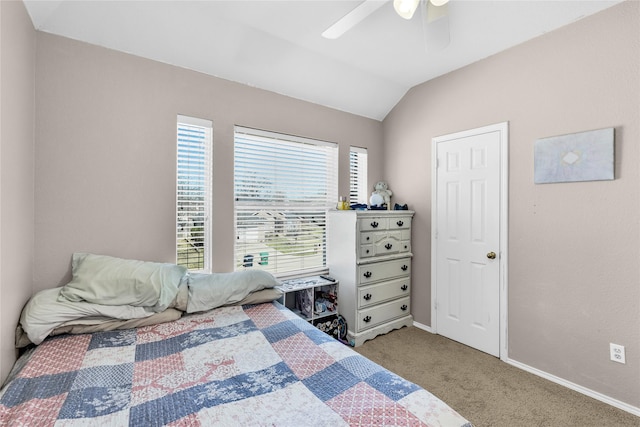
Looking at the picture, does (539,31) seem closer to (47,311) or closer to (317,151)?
(317,151)

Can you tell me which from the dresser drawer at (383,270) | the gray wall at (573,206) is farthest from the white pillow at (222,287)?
the gray wall at (573,206)

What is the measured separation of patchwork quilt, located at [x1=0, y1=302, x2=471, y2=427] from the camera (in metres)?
0.99

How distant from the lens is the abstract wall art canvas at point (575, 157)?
6.57 ft

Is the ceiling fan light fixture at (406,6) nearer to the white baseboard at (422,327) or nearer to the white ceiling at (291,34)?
the white ceiling at (291,34)

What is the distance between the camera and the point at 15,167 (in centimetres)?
150

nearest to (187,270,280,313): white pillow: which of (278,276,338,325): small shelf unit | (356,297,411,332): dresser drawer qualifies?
(278,276,338,325): small shelf unit

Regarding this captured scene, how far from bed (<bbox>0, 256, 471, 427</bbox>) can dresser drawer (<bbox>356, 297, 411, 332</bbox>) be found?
1.26 metres

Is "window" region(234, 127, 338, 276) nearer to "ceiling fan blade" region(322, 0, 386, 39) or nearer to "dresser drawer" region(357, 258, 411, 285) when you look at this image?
"dresser drawer" region(357, 258, 411, 285)

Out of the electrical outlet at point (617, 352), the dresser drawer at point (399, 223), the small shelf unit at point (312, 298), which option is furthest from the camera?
the dresser drawer at point (399, 223)

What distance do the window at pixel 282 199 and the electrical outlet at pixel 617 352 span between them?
2362mm

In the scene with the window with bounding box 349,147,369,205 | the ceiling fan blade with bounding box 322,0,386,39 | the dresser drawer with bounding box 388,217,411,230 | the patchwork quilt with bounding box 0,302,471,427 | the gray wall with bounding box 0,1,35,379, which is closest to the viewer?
the patchwork quilt with bounding box 0,302,471,427

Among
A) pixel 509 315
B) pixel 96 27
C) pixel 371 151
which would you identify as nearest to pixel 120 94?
pixel 96 27

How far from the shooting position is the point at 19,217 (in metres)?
1.57

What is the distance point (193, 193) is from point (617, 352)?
3374 mm
